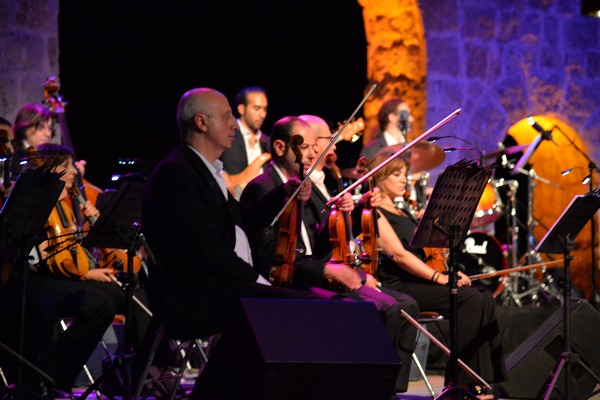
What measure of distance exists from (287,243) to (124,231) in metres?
0.97

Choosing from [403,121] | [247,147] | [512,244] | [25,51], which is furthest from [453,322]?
[512,244]

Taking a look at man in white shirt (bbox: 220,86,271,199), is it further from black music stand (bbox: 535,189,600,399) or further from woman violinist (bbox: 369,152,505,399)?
black music stand (bbox: 535,189,600,399)

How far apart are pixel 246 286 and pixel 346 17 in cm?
725

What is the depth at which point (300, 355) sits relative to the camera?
3744 millimetres

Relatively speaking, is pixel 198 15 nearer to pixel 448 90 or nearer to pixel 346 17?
pixel 346 17

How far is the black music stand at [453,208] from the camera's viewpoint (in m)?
5.09

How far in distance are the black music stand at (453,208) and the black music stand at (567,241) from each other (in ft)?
1.85

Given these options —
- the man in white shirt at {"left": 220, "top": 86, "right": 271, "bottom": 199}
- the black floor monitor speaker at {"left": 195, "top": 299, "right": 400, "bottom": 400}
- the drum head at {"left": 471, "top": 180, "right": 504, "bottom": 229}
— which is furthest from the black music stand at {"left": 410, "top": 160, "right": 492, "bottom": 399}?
the drum head at {"left": 471, "top": 180, "right": 504, "bottom": 229}

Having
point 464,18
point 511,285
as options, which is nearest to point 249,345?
point 511,285

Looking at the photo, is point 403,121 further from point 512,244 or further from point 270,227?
point 270,227

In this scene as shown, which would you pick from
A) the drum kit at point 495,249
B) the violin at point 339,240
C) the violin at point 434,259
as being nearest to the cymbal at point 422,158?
the drum kit at point 495,249

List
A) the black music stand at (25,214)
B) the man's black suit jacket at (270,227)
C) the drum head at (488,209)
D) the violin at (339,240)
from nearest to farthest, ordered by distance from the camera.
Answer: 1. the black music stand at (25,214)
2. the man's black suit jacket at (270,227)
3. the violin at (339,240)
4. the drum head at (488,209)

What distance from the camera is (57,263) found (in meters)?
5.78

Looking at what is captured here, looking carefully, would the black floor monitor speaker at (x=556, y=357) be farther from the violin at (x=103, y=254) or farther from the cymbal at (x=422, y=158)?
the violin at (x=103, y=254)
